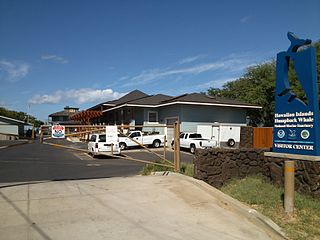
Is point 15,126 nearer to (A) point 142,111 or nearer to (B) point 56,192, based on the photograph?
(A) point 142,111

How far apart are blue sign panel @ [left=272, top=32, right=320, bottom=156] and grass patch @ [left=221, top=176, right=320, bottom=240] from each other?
1.16 m

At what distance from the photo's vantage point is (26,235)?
5363 millimetres

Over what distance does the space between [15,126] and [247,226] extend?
6162 centimetres

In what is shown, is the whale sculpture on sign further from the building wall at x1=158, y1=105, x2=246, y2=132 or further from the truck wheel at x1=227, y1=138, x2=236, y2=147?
the building wall at x1=158, y1=105, x2=246, y2=132

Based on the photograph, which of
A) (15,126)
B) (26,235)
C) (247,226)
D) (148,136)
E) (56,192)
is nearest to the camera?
(26,235)

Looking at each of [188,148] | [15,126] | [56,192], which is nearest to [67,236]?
[56,192]

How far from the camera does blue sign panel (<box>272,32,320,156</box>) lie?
26.4ft

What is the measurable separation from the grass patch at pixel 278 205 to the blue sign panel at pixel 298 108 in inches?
45.5

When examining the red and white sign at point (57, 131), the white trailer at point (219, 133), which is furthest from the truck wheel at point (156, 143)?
the red and white sign at point (57, 131)

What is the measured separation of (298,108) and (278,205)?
2703mm

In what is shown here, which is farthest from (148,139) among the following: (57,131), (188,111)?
(57,131)

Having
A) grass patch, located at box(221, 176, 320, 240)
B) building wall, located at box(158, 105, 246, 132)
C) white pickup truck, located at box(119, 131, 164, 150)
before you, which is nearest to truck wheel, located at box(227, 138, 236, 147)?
building wall, located at box(158, 105, 246, 132)

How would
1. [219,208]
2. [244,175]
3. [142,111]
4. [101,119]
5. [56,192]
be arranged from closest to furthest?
[219,208]
[56,192]
[244,175]
[142,111]
[101,119]

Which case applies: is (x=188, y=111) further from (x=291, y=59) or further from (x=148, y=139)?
(x=291, y=59)
